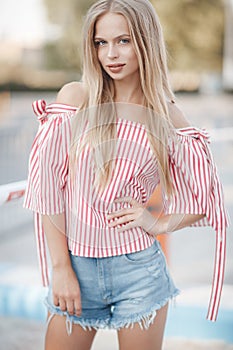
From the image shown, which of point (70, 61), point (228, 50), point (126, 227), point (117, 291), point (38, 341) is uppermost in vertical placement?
point (228, 50)

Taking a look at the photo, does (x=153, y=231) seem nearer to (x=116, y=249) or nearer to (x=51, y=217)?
(x=116, y=249)

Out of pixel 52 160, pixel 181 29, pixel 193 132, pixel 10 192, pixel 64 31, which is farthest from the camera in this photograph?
pixel 64 31

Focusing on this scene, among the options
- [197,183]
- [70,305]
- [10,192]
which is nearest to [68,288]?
[70,305]

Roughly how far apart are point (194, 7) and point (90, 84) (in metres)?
21.7

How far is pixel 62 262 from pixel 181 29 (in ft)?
70.0

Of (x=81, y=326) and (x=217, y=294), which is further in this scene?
(x=217, y=294)

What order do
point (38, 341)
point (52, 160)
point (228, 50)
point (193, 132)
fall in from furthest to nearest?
1. point (228, 50)
2. point (38, 341)
3. point (193, 132)
4. point (52, 160)

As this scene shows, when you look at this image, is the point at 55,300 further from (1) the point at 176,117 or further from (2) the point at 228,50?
(2) the point at 228,50

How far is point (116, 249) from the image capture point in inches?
63.1

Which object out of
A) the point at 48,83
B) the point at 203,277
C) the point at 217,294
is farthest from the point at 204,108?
the point at 217,294

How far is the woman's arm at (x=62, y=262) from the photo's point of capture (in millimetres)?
1579

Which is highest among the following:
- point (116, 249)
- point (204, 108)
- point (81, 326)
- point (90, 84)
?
point (204, 108)

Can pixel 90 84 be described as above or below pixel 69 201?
above

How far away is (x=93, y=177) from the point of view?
157cm
